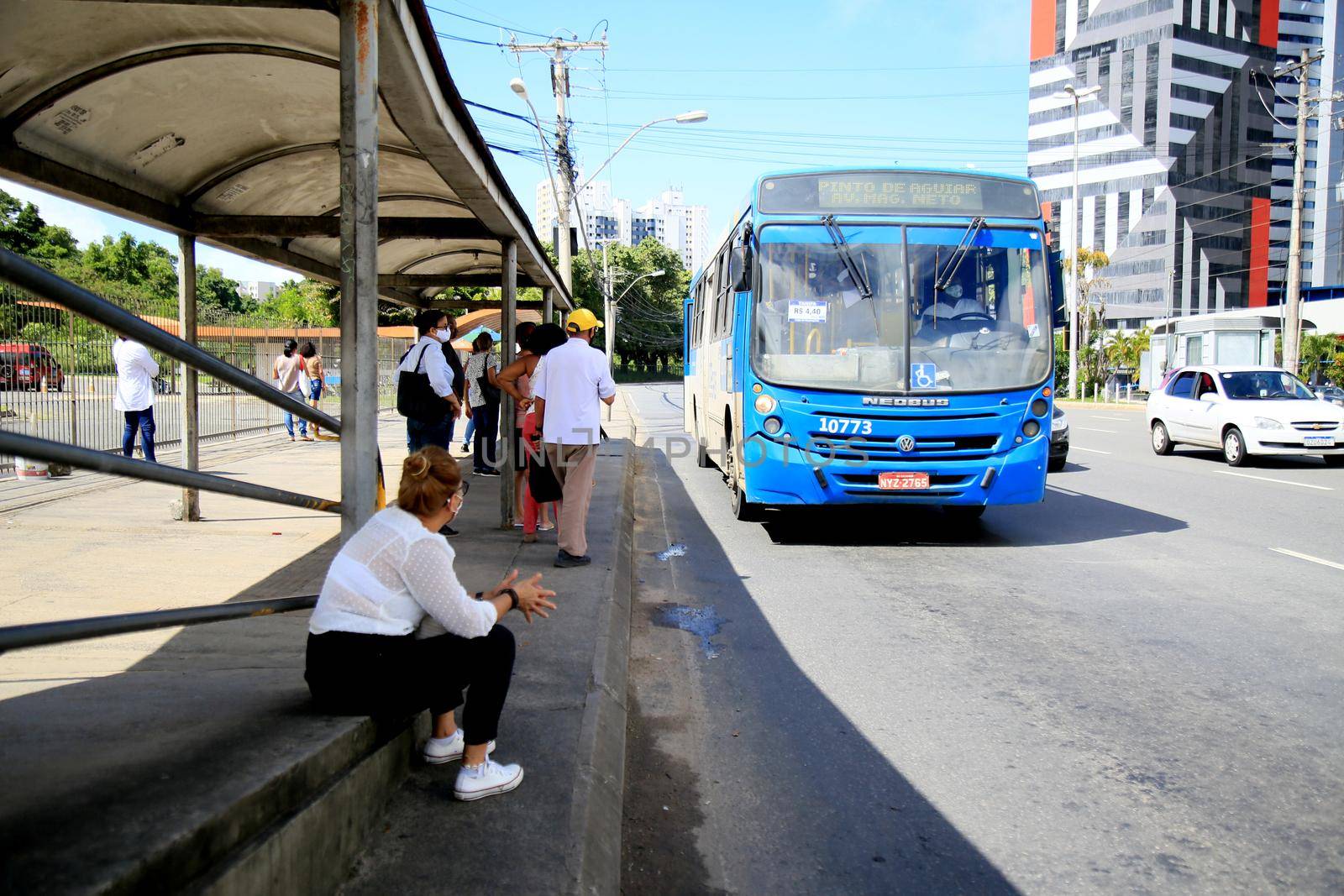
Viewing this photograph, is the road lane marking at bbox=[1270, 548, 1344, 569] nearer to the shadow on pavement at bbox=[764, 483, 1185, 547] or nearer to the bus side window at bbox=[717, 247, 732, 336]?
the shadow on pavement at bbox=[764, 483, 1185, 547]

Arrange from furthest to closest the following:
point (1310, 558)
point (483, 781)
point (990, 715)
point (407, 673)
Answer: point (1310, 558)
point (990, 715)
point (483, 781)
point (407, 673)

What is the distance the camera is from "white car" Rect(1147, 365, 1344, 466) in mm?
15047

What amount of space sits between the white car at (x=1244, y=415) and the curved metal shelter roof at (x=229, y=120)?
40.4 feet

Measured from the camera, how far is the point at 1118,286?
312 feet

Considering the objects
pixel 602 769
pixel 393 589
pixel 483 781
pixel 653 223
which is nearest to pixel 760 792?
pixel 602 769

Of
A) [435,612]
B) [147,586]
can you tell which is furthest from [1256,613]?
[147,586]

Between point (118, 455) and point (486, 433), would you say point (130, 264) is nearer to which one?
point (486, 433)

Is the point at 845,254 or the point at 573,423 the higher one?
the point at 845,254

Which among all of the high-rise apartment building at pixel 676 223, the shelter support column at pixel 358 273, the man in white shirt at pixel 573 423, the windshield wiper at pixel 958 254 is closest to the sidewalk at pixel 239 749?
the man in white shirt at pixel 573 423

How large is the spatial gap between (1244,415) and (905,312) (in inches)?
380

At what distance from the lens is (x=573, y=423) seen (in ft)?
22.9

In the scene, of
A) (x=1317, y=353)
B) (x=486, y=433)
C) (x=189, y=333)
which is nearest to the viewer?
(x=189, y=333)

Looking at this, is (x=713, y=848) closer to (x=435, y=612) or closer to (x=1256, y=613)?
(x=435, y=612)

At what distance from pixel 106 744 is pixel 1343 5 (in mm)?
116764
